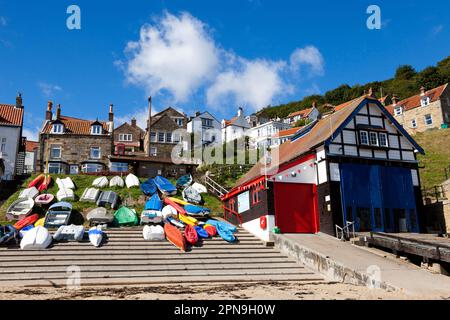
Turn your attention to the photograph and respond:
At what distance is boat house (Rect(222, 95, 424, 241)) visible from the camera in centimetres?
2108

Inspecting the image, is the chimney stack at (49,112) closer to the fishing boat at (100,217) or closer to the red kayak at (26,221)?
the red kayak at (26,221)

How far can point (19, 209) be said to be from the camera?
23.3 m

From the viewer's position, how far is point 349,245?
1836 cm

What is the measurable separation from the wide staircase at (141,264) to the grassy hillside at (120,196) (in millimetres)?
7007

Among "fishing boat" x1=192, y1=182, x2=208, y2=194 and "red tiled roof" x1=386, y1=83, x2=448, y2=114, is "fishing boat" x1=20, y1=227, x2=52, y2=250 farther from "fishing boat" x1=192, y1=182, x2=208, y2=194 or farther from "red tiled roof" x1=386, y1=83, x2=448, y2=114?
"red tiled roof" x1=386, y1=83, x2=448, y2=114

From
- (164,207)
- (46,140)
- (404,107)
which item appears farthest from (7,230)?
(404,107)

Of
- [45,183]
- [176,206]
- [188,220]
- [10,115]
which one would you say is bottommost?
[188,220]

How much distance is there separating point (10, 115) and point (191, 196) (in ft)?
83.9

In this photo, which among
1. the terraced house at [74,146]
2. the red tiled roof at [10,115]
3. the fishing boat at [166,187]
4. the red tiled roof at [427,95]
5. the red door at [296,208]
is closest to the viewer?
the red door at [296,208]

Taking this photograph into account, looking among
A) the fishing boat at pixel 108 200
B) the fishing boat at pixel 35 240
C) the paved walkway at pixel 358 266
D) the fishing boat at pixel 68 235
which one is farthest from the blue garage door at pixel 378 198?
the fishing boat at pixel 35 240

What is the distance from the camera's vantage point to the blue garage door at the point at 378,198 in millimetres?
21078

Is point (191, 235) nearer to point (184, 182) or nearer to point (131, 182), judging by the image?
point (131, 182)

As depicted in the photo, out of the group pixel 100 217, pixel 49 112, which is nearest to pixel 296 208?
pixel 100 217
